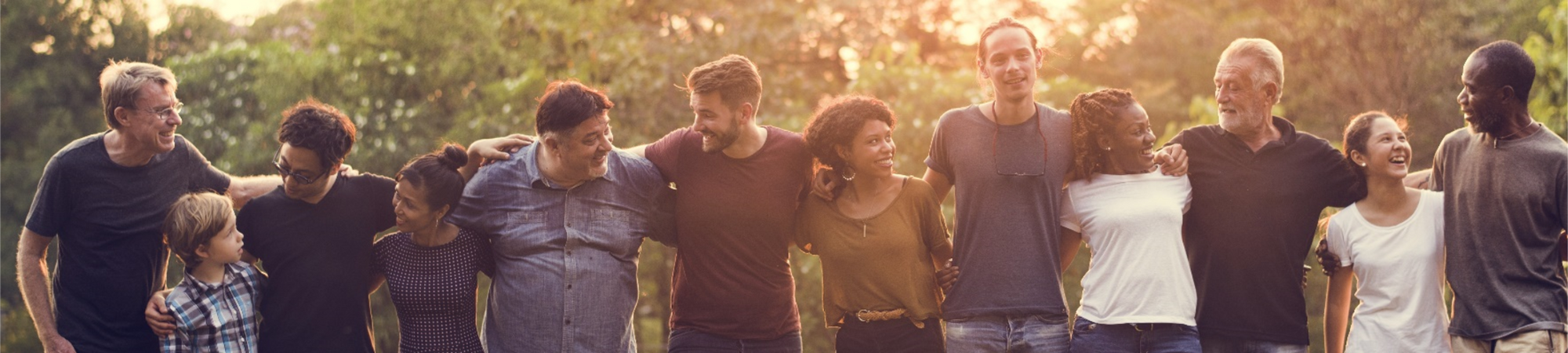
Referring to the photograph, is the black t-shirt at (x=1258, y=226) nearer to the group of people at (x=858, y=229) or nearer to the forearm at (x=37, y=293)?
the group of people at (x=858, y=229)

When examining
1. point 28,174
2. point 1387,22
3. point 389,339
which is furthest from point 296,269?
point 28,174

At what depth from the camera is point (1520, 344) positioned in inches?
173

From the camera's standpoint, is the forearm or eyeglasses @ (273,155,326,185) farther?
the forearm

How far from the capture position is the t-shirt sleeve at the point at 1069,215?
180 inches

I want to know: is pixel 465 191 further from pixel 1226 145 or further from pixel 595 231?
pixel 1226 145

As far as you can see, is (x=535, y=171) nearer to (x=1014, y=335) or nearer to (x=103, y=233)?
(x=103, y=233)

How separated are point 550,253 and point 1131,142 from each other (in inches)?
81.9

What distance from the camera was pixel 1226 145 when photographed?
4664 mm

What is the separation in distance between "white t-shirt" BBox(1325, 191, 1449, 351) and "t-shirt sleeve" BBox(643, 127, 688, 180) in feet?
8.06

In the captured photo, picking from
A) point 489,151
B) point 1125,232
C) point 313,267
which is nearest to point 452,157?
point 489,151

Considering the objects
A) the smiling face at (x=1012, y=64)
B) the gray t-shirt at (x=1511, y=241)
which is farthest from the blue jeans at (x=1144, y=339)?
the gray t-shirt at (x=1511, y=241)

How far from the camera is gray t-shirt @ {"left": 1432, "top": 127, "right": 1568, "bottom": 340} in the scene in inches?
173

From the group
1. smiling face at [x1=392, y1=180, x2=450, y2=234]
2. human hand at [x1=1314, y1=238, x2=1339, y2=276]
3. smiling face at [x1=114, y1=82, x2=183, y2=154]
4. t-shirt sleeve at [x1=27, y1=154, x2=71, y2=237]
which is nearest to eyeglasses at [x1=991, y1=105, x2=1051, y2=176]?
human hand at [x1=1314, y1=238, x2=1339, y2=276]

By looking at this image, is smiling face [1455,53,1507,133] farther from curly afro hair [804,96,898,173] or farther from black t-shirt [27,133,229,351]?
black t-shirt [27,133,229,351]
